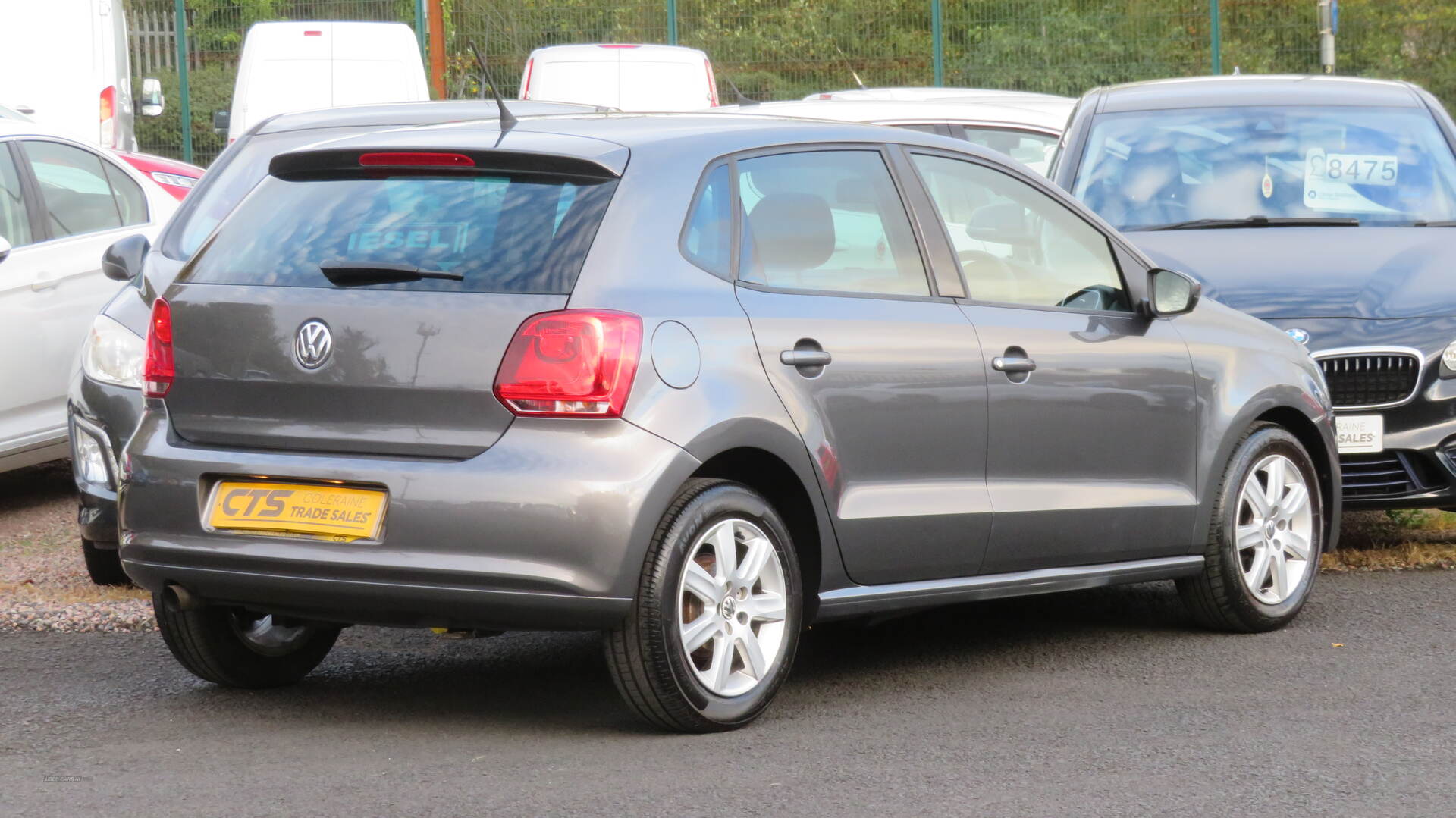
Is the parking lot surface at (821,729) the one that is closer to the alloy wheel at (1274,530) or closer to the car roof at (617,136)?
the alloy wheel at (1274,530)

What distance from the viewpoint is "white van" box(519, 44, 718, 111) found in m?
16.9

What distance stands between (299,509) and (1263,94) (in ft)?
19.7

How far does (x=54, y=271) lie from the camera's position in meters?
9.56

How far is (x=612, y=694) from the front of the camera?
19.3 feet

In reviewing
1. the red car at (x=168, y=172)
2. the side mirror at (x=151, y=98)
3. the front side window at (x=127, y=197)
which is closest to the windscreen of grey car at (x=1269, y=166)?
the front side window at (x=127, y=197)

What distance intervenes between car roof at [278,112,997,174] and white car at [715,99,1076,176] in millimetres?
6112

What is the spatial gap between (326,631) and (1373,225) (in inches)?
195

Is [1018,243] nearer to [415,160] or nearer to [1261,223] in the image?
[415,160]

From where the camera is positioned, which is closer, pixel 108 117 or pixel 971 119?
pixel 971 119

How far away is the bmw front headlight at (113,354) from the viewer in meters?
7.30

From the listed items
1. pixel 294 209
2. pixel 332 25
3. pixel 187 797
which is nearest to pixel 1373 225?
pixel 294 209

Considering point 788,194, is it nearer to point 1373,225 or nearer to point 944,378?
point 944,378

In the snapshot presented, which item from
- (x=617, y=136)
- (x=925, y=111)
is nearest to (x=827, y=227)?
(x=617, y=136)

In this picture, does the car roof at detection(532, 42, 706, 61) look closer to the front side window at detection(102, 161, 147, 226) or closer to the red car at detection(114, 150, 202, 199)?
the red car at detection(114, 150, 202, 199)
